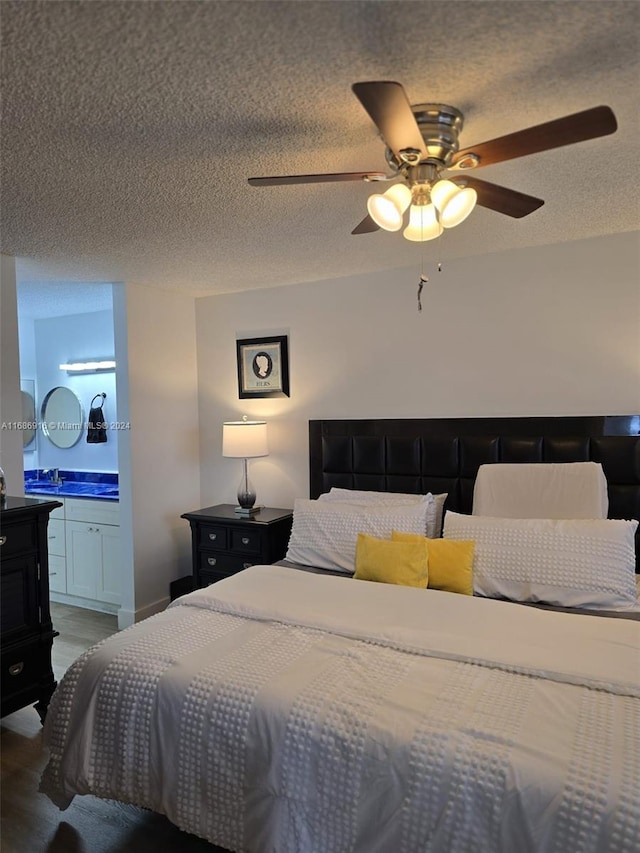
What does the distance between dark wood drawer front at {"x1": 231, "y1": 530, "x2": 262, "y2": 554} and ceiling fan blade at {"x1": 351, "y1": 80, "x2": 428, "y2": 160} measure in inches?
106

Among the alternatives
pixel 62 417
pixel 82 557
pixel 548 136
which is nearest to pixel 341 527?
pixel 548 136

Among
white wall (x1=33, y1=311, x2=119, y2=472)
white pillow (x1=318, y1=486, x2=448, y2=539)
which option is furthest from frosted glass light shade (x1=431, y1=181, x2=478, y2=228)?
white wall (x1=33, y1=311, x2=119, y2=472)

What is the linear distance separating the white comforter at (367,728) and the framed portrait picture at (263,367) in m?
2.14

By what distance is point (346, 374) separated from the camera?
12.6 ft

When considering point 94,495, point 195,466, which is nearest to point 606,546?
point 195,466

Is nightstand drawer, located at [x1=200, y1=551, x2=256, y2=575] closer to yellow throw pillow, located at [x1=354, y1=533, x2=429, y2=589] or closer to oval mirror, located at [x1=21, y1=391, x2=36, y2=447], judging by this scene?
Answer: yellow throw pillow, located at [x1=354, y1=533, x2=429, y2=589]

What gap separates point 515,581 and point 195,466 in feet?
9.13

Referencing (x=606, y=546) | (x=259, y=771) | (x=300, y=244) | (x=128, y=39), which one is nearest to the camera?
(x=128, y=39)

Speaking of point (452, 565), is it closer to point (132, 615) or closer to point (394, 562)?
point (394, 562)

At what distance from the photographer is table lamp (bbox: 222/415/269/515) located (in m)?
3.83

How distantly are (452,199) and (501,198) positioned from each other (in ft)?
0.83

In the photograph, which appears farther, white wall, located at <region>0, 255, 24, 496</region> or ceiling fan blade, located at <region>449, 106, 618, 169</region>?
white wall, located at <region>0, 255, 24, 496</region>

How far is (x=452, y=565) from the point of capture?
101 inches

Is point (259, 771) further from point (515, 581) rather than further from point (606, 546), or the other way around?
point (606, 546)
